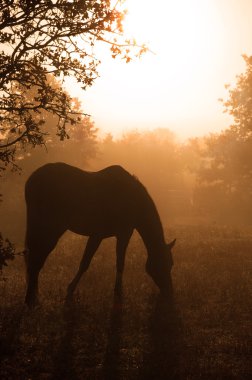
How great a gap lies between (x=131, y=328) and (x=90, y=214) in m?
3.47

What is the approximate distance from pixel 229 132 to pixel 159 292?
1378 inches

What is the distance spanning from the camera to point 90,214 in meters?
10.3

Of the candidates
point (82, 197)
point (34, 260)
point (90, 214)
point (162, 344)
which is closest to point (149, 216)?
point (90, 214)

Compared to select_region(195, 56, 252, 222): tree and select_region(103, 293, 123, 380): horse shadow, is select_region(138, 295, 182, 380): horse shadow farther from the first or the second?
select_region(195, 56, 252, 222): tree

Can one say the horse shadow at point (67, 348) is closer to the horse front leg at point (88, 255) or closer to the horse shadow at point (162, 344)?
the horse front leg at point (88, 255)

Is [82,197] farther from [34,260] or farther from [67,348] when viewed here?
[67,348]

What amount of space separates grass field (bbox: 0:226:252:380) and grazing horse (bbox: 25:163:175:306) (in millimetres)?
875

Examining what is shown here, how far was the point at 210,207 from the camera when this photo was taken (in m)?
49.1

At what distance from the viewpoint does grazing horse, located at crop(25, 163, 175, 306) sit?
9711 millimetres

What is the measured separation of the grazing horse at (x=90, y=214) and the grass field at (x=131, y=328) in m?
0.88

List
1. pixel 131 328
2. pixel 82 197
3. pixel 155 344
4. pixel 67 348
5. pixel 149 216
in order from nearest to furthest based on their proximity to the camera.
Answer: pixel 67 348
pixel 155 344
pixel 131 328
pixel 82 197
pixel 149 216

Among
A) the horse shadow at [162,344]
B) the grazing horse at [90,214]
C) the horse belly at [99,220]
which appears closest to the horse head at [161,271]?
the grazing horse at [90,214]

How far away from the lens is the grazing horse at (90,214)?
9.71 meters

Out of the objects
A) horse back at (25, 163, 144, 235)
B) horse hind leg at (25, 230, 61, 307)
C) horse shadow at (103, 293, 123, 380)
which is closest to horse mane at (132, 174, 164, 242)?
horse back at (25, 163, 144, 235)
